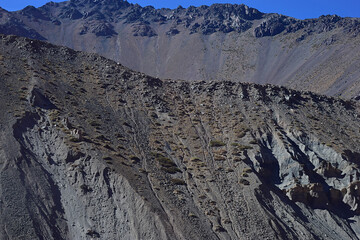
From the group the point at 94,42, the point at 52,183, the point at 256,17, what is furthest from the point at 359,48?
the point at 52,183

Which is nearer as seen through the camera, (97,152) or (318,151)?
(97,152)

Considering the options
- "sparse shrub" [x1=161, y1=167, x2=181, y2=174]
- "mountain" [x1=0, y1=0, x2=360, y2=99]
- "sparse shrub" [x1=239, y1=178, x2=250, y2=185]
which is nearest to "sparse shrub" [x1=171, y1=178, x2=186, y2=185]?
"sparse shrub" [x1=161, y1=167, x2=181, y2=174]

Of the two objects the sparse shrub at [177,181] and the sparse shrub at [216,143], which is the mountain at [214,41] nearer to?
the sparse shrub at [216,143]

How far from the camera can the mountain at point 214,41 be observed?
112 meters

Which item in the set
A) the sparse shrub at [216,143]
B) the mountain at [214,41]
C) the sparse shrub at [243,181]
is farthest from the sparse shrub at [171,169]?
the mountain at [214,41]

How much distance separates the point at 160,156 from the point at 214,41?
382 feet

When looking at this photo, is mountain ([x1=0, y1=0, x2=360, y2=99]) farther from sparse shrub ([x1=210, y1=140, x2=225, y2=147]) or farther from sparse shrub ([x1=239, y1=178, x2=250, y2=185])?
sparse shrub ([x1=239, y1=178, x2=250, y2=185])

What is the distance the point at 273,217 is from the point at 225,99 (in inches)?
787

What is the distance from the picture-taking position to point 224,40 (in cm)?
14762

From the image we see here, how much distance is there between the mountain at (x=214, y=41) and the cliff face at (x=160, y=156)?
47197mm

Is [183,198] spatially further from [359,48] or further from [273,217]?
[359,48]

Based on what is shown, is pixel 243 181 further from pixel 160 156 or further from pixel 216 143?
pixel 160 156

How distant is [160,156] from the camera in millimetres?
36844

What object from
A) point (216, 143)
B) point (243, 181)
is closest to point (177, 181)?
point (243, 181)
